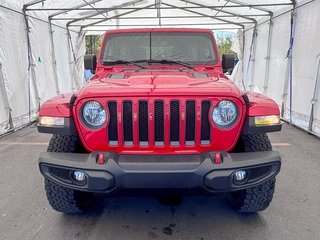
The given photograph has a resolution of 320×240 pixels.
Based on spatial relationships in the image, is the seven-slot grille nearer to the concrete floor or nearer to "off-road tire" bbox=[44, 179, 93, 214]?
"off-road tire" bbox=[44, 179, 93, 214]

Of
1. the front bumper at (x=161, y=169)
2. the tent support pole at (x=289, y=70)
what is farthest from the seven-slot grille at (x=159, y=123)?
the tent support pole at (x=289, y=70)

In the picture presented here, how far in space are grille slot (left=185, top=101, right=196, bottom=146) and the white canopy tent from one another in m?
4.53

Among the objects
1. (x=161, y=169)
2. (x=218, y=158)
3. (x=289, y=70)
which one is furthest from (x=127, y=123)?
(x=289, y=70)

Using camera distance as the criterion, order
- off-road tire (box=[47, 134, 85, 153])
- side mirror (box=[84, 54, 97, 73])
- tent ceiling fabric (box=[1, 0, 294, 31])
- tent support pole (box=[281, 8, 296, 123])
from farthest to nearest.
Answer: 1. tent ceiling fabric (box=[1, 0, 294, 31])
2. tent support pole (box=[281, 8, 296, 123])
3. side mirror (box=[84, 54, 97, 73])
4. off-road tire (box=[47, 134, 85, 153])

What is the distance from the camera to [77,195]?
2.55 metres

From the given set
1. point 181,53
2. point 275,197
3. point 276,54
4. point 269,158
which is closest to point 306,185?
point 275,197

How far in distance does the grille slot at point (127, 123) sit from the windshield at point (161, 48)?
4.45 feet

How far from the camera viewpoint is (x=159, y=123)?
211 centimetres

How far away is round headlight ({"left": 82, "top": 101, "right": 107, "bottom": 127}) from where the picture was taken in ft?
6.96

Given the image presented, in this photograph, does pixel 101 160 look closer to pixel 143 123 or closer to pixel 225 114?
pixel 143 123

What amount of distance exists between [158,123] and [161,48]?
1.56 meters

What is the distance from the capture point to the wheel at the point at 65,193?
2.30m

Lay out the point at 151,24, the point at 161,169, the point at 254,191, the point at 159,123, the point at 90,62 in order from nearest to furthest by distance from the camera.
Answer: the point at 161,169 < the point at 159,123 < the point at 254,191 < the point at 90,62 < the point at 151,24

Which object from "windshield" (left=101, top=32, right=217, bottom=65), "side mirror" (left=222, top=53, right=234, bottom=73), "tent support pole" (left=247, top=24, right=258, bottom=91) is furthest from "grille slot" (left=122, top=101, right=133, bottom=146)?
"tent support pole" (left=247, top=24, right=258, bottom=91)
